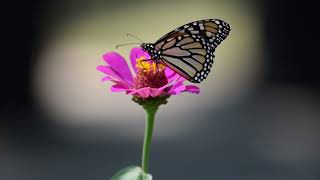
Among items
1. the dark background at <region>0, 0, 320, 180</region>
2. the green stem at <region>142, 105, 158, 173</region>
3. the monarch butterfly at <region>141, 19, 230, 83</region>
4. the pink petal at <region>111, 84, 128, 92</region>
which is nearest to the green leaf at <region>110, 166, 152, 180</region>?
the green stem at <region>142, 105, 158, 173</region>

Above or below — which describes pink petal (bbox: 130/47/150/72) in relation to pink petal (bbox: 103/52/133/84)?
above

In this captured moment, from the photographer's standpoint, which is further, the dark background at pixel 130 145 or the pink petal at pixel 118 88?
the dark background at pixel 130 145

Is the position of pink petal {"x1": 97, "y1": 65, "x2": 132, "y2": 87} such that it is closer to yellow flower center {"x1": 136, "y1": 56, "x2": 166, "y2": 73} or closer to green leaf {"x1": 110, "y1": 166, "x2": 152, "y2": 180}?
yellow flower center {"x1": 136, "y1": 56, "x2": 166, "y2": 73}

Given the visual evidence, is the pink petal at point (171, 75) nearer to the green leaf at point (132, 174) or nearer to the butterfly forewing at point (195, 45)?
the butterfly forewing at point (195, 45)

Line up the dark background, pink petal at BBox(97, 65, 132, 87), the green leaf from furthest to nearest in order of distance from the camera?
the dark background
pink petal at BBox(97, 65, 132, 87)
the green leaf

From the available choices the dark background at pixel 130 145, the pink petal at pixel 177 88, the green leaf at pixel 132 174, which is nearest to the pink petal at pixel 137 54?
the pink petal at pixel 177 88

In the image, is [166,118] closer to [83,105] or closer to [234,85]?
[83,105]
